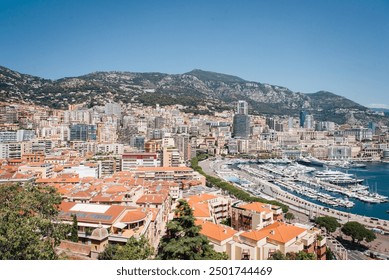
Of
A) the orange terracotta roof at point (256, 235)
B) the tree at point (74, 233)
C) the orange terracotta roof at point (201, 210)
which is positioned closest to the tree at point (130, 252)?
the tree at point (74, 233)

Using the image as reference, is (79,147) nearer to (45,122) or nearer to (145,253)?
(45,122)

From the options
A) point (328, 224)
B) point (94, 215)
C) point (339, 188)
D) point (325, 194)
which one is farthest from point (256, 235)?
point (339, 188)

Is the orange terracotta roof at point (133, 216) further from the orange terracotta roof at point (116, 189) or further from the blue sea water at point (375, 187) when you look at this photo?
the blue sea water at point (375, 187)

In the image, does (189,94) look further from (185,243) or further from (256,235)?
(185,243)

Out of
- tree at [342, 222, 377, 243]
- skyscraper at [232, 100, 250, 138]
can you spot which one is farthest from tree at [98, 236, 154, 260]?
skyscraper at [232, 100, 250, 138]

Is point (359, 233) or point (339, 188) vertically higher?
point (359, 233)

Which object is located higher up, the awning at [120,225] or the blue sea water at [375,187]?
the awning at [120,225]

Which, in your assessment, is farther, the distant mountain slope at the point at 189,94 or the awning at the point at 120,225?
the distant mountain slope at the point at 189,94
